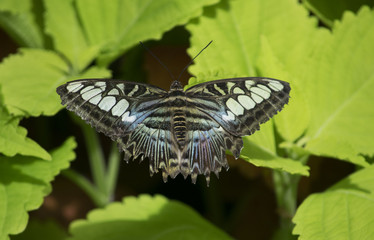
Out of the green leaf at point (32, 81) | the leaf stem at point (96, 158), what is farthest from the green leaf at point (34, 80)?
the leaf stem at point (96, 158)

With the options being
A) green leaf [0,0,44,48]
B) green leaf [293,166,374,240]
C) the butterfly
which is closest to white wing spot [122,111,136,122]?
the butterfly

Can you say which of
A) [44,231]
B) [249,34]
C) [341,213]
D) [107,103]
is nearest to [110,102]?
[107,103]

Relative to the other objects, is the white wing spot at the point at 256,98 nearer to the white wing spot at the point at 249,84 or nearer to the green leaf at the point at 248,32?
the white wing spot at the point at 249,84

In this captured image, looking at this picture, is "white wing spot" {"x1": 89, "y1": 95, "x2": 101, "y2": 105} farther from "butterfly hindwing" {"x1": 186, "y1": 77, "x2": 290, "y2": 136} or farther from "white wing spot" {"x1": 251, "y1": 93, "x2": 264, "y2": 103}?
"white wing spot" {"x1": 251, "y1": 93, "x2": 264, "y2": 103}

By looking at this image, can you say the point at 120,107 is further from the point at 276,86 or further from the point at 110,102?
the point at 276,86

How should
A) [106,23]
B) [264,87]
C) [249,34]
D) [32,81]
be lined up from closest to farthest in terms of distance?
[264,87] < [32,81] < [249,34] < [106,23]

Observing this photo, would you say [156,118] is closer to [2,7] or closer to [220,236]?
[220,236]
